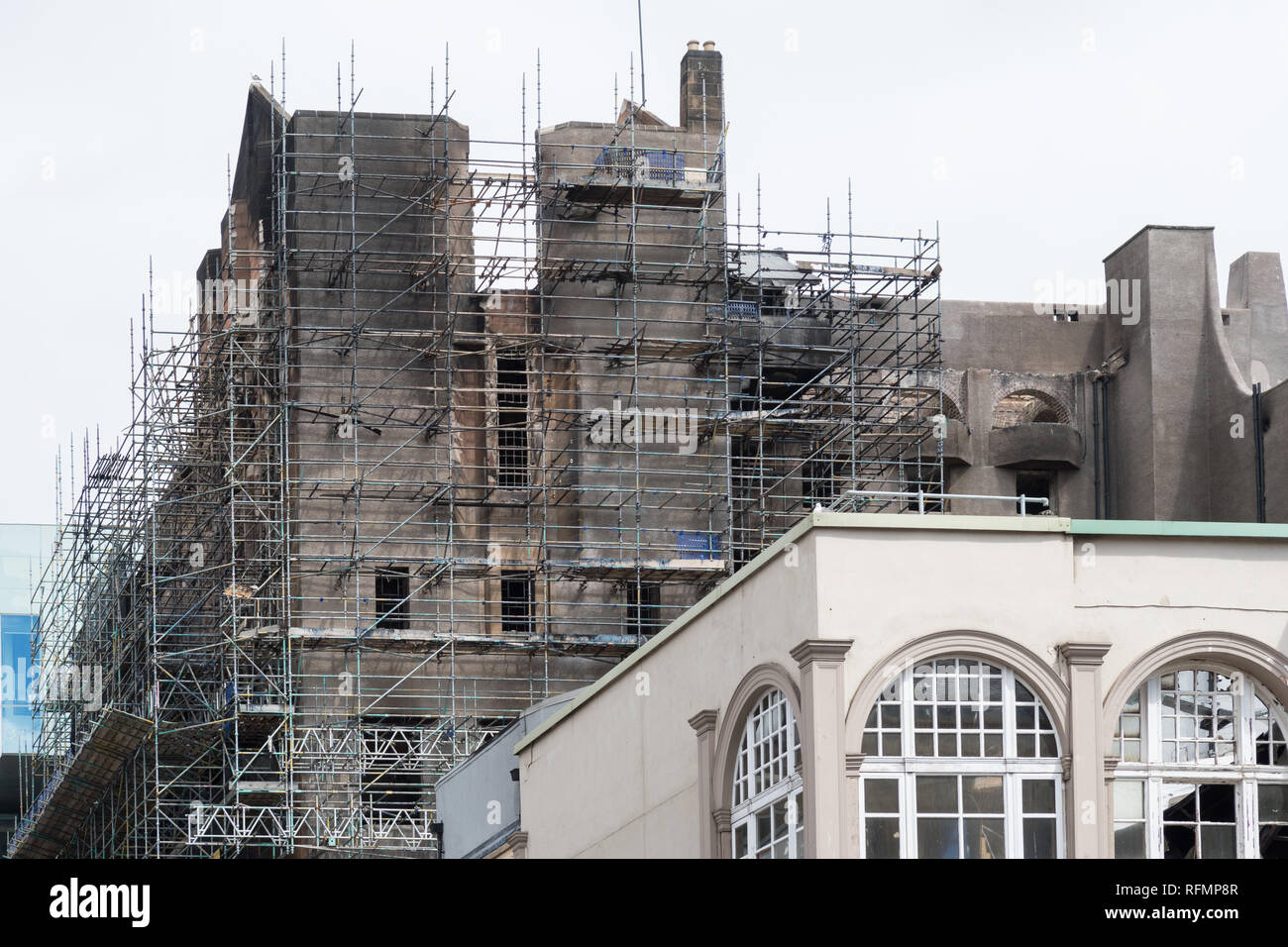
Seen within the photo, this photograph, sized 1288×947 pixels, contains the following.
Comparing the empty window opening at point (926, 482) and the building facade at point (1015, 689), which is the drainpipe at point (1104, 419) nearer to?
the empty window opening at point (926, 482)

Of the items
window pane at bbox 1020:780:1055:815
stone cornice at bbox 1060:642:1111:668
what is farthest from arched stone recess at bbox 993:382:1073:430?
window pane at bbox 1020:780:1055:815

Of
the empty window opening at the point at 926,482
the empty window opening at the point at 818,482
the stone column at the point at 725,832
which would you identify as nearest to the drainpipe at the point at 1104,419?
the empty window opening at the point at 926,482

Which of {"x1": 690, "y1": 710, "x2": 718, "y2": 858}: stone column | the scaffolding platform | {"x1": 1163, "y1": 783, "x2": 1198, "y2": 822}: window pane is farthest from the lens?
the scaffolding platform

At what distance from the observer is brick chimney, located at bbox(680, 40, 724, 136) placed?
51.2m

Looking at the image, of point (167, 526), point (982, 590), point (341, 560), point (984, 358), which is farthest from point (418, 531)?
point (982, 590)

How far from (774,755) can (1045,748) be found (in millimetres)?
2700

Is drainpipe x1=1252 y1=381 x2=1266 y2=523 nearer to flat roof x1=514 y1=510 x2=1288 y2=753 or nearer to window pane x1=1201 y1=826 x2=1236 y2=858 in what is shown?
flat roof x1=514 y1=510 x2=1288 y2=753

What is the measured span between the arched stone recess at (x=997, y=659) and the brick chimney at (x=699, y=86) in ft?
94.1

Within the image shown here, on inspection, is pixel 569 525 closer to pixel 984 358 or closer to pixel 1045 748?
pixel 984 358

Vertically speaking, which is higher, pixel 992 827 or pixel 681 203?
pixel 681 203

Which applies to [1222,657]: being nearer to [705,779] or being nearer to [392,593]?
[705,779]

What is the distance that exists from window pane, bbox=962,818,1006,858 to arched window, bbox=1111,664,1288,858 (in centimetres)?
122

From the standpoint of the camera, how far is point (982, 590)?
23.8 m

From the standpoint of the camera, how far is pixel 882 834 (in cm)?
2323
